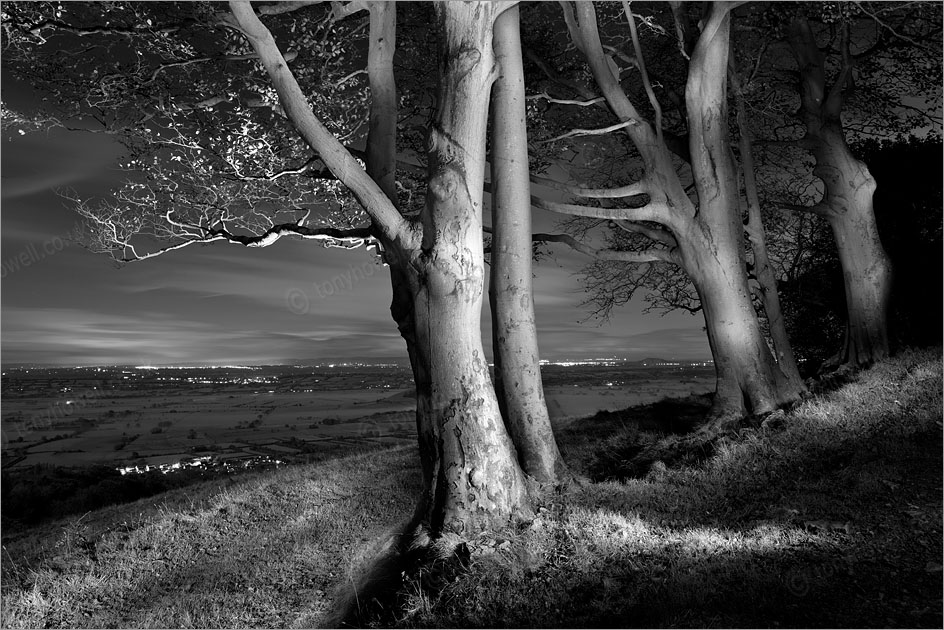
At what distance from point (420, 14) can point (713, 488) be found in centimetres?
969

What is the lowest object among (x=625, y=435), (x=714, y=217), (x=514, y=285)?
(x=625, y=435)

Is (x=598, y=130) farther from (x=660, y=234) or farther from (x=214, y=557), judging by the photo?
(x=214, y=557)

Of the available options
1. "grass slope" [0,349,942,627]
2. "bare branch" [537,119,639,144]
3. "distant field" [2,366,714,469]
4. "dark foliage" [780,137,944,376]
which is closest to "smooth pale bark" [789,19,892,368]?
"dark foliage" [780,137,944,376]

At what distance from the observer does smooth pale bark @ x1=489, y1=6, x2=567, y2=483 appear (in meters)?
7.10

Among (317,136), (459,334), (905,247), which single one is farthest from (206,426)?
(905,247)

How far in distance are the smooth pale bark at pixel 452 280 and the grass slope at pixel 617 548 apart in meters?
0.58

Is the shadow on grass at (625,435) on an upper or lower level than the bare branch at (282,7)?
lower

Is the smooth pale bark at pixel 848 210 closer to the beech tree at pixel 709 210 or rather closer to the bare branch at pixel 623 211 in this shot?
the beech tree at pixel 709 210

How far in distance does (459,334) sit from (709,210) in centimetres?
592

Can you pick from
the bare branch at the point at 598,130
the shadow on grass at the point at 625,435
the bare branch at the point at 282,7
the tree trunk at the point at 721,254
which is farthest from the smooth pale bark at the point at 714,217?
the bare branch at the point at 282,7

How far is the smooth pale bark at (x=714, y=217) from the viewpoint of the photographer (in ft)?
31.0

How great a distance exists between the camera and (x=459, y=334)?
5.95 metres

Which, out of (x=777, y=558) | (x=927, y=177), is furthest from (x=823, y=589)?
(x=927, y=177)

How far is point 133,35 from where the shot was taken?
8.48 m
